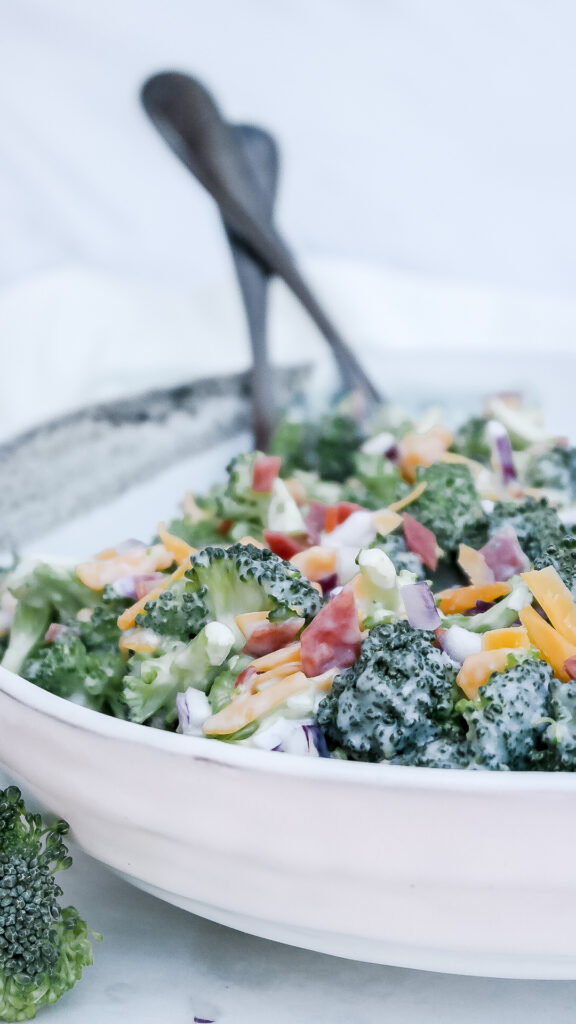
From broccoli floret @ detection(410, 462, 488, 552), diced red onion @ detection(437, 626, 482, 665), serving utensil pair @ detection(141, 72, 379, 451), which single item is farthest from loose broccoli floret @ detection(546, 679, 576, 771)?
serving utensil pair @ detection(141, 72, 379, 451)

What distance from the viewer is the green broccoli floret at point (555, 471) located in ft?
5.65

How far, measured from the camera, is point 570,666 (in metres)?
1.00

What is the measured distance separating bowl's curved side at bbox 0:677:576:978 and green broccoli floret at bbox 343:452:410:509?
0.77m

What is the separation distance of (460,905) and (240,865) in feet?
0.66

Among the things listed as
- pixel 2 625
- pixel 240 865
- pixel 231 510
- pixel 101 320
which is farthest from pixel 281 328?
pixel 240 865

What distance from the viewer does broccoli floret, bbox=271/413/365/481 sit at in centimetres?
207

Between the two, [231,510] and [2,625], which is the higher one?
[2,625]

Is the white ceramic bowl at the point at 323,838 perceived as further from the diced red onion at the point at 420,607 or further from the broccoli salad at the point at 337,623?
the diced red onion at the point at 420,607

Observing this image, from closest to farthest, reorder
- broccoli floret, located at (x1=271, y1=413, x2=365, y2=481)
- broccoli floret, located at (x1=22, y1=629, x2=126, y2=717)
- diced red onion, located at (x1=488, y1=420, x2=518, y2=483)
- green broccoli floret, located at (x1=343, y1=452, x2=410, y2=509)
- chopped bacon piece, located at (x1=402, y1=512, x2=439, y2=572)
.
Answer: broccoli floret, located at (x1=22, y1=629, x2=126, y2=717)
chopped bacon piece, located at (x1=402, y1=512, x2=439, y2=572)
green broccoli floret, located at (x1=343, y1=452, x2=410, y2=509)
diced red onion, located at (x1=488, y1=420, x2=518, y2=483)
broccoli floret, located at (x1=271, y1=413, x2=365, y2=481)

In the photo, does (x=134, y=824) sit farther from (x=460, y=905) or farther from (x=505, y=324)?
(x=505, y=324)

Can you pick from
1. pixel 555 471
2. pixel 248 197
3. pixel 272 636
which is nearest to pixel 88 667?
pixel 272 636

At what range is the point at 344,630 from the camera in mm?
1092

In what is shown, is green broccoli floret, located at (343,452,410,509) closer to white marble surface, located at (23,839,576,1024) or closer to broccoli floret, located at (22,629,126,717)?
broccoli floret, located at (22,629,126,717)

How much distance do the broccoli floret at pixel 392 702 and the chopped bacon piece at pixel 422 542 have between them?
30 centimetres
